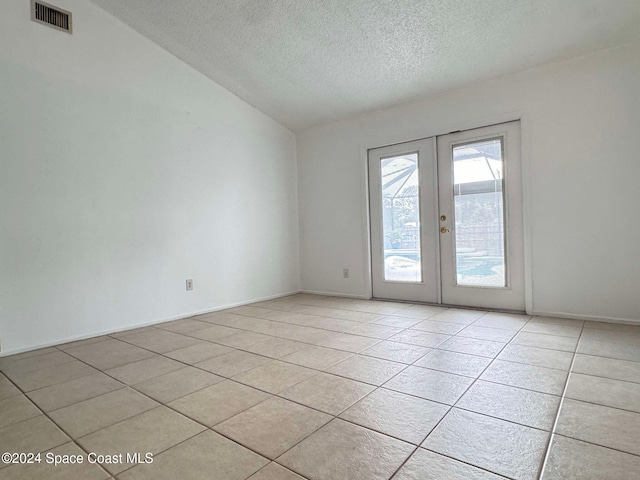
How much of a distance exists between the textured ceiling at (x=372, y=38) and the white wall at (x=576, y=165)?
181 millimetres

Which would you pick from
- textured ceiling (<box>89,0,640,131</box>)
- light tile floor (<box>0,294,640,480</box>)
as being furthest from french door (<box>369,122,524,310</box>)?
light tile floor (<box>0,294,640,480</box>)

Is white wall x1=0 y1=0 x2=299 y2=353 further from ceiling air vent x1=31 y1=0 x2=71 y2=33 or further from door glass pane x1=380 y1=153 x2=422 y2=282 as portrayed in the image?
door glass pane x1=380 y1=153 x2=422 y2=282

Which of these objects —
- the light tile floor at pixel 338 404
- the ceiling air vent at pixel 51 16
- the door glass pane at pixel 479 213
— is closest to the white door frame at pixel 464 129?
the door glass pane at pixel 479 213

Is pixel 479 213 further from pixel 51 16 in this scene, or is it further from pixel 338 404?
pixel 51 16

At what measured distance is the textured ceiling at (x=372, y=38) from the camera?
8.89 feet

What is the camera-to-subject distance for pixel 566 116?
3174 millimetres

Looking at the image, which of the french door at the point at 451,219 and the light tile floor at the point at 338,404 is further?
the french door at the point at 451,219

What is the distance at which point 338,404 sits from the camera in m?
1.72

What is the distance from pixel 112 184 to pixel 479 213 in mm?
3505

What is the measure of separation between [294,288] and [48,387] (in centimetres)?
328

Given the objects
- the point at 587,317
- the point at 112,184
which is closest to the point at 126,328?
the point at 112,184

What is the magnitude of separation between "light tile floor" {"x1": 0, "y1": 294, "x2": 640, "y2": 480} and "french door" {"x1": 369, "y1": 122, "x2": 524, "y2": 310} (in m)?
0.80

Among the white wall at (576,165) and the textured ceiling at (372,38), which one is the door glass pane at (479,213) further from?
the textured ceiling at (372,38)

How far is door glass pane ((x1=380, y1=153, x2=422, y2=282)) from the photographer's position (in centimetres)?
413
